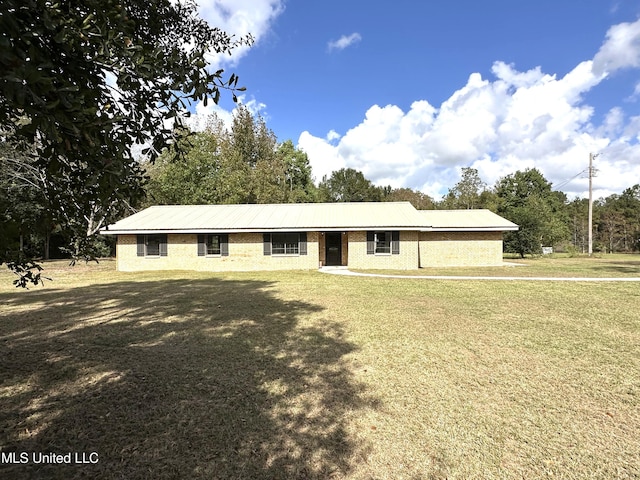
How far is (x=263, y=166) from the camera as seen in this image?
118 feet

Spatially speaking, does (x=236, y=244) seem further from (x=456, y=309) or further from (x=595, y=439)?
(x=595, y=439)

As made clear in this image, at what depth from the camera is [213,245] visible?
21031 mm

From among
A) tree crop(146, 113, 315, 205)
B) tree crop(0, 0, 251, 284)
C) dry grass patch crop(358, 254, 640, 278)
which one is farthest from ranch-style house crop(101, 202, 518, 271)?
tree crop(0, 0, 251, 284)

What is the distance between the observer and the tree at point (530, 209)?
28438 millimetres

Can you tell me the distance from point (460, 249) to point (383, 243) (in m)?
5.55

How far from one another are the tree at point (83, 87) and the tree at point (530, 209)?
30457 millimetres

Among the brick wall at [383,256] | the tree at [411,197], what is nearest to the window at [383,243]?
the brick wall at [383,256]

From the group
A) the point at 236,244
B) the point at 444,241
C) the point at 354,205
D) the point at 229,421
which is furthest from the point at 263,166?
the point at 229,421

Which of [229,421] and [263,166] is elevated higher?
[263,166]

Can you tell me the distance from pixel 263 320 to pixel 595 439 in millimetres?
6190

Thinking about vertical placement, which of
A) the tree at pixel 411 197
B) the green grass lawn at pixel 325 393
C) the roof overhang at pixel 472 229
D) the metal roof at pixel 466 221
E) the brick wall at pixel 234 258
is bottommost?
the green grass lawn at pixel 325 393

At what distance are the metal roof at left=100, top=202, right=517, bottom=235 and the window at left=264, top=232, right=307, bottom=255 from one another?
2.45 ft

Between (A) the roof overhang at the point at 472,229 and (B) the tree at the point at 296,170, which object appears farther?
(B) the tree at the point at 296,170

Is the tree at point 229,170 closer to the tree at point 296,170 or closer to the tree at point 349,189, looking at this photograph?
the tree at point 296,170
